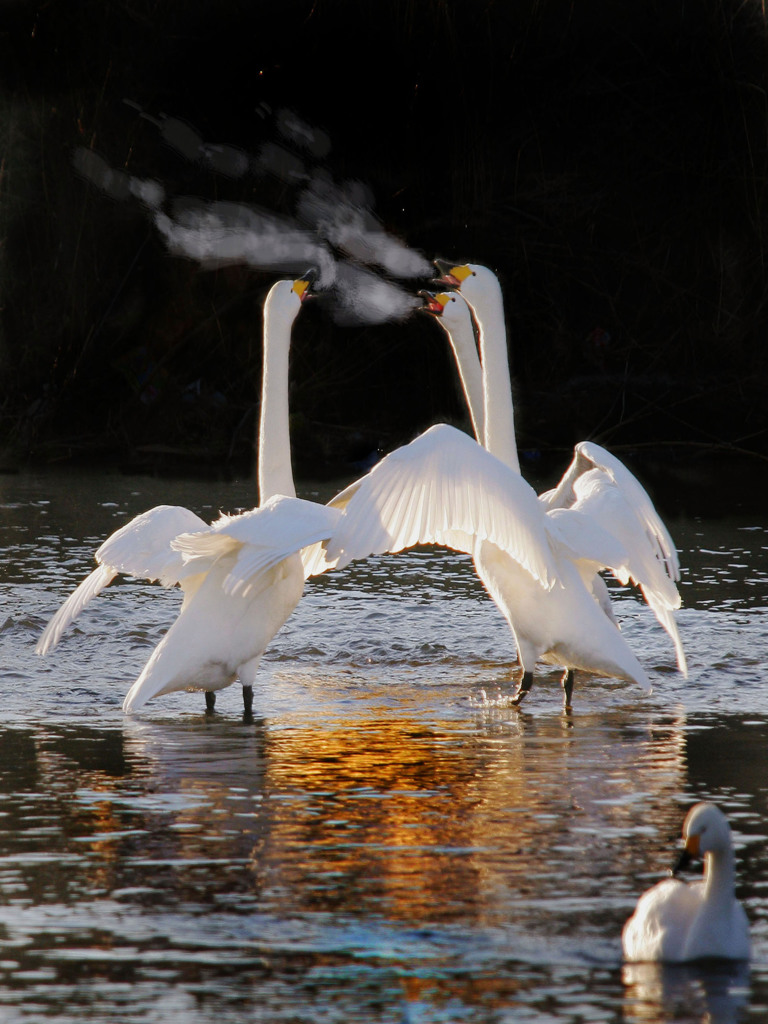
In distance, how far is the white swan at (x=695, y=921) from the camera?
11.5 feet

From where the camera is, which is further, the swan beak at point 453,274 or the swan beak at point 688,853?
the swan beak at point 453,274

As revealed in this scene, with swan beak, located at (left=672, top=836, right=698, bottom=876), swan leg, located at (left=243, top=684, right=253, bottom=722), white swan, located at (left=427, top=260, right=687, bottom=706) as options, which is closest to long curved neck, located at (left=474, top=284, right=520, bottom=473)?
white swan, located at (left=427, top=260, right=687, bottom=706)

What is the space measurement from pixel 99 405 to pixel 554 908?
14.2m

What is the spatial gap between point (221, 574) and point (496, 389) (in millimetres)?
1629

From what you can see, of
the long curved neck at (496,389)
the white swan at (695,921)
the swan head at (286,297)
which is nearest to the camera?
the white swan at (695,921)

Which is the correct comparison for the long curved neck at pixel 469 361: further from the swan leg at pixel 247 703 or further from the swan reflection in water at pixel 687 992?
the swan reflection in water at pixel 687 992

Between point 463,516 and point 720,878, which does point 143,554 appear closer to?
point 463,516

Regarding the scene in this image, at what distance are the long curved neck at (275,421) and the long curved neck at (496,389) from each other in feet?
2.79

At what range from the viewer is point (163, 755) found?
17.8 ft

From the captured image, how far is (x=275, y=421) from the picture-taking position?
22.1ft

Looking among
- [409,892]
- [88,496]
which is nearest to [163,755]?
[409,892]

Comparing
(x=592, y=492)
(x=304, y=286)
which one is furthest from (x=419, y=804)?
(x=304, y=286)

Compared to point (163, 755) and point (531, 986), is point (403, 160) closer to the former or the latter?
point (163, 755)

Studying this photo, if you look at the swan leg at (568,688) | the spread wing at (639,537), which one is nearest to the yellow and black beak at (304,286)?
the spread wing at (639,537)
